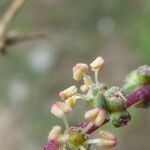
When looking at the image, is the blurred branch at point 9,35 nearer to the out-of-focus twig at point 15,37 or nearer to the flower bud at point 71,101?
the out-of-focus twig at point 15,37

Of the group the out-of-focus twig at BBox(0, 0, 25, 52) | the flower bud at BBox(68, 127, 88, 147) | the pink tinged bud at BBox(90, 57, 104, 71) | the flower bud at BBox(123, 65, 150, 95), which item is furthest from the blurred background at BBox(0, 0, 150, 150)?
the flower bud at BBox(68, 127, 88, 147)

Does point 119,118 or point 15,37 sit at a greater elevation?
point 15,37

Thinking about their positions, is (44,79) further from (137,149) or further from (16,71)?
(137,149)

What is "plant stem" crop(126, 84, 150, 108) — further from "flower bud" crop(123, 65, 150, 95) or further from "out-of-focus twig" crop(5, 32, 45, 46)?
"out-of-focus twig" crop(5, 32, 45, 46)

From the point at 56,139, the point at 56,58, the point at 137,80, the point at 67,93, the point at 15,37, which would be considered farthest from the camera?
the point at 56,58

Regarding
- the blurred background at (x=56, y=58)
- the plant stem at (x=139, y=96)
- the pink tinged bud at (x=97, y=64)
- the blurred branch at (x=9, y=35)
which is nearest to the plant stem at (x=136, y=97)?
the plant stem at (x=139, y=96)

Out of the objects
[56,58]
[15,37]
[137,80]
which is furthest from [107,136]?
[56,58]

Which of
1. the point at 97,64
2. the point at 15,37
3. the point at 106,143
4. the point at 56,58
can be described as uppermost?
the point at 56,58

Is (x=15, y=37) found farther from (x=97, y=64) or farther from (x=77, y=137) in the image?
(x=77, y=137)
